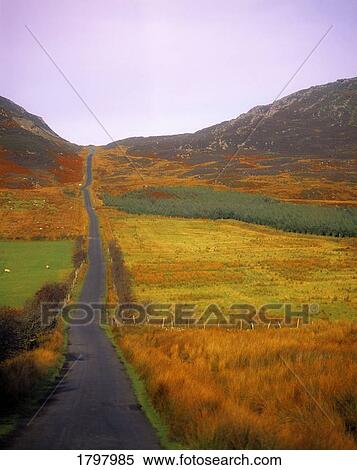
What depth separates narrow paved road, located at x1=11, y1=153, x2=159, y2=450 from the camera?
377 inches

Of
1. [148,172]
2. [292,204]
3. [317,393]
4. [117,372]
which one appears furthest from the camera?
[148,172]

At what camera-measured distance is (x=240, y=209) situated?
89.2 metres

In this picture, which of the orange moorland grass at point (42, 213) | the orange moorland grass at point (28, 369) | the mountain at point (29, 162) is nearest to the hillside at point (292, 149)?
the mountain at point (29, 162)

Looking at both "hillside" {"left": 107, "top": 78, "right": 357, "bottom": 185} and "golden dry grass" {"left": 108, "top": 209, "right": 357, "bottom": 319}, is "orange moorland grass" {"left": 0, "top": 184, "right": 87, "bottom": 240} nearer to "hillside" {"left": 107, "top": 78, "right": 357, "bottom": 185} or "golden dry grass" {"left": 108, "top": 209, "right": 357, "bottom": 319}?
"golden dry grass" {"left": 108, "top": 209, "right": 357, "bottom": 319}

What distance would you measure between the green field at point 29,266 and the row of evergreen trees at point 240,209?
105 feet

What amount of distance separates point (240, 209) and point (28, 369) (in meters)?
75.8

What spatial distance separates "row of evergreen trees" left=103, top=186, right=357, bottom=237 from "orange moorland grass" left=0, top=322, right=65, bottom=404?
2195 inches

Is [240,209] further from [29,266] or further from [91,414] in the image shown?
[91,414]

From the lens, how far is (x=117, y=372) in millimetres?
16641

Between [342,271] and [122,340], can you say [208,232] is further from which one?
[122,340]

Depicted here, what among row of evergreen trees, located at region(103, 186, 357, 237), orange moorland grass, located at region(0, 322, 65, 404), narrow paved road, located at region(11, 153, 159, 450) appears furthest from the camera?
row of evergreen trees, located at region(103, 186, 357, 237)

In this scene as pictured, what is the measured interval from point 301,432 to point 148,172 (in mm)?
139533

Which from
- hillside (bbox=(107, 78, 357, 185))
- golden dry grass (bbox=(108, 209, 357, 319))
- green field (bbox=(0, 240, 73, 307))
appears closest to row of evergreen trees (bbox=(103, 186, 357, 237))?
golden dry grass (bbox=(108, 209, 357, 319))
